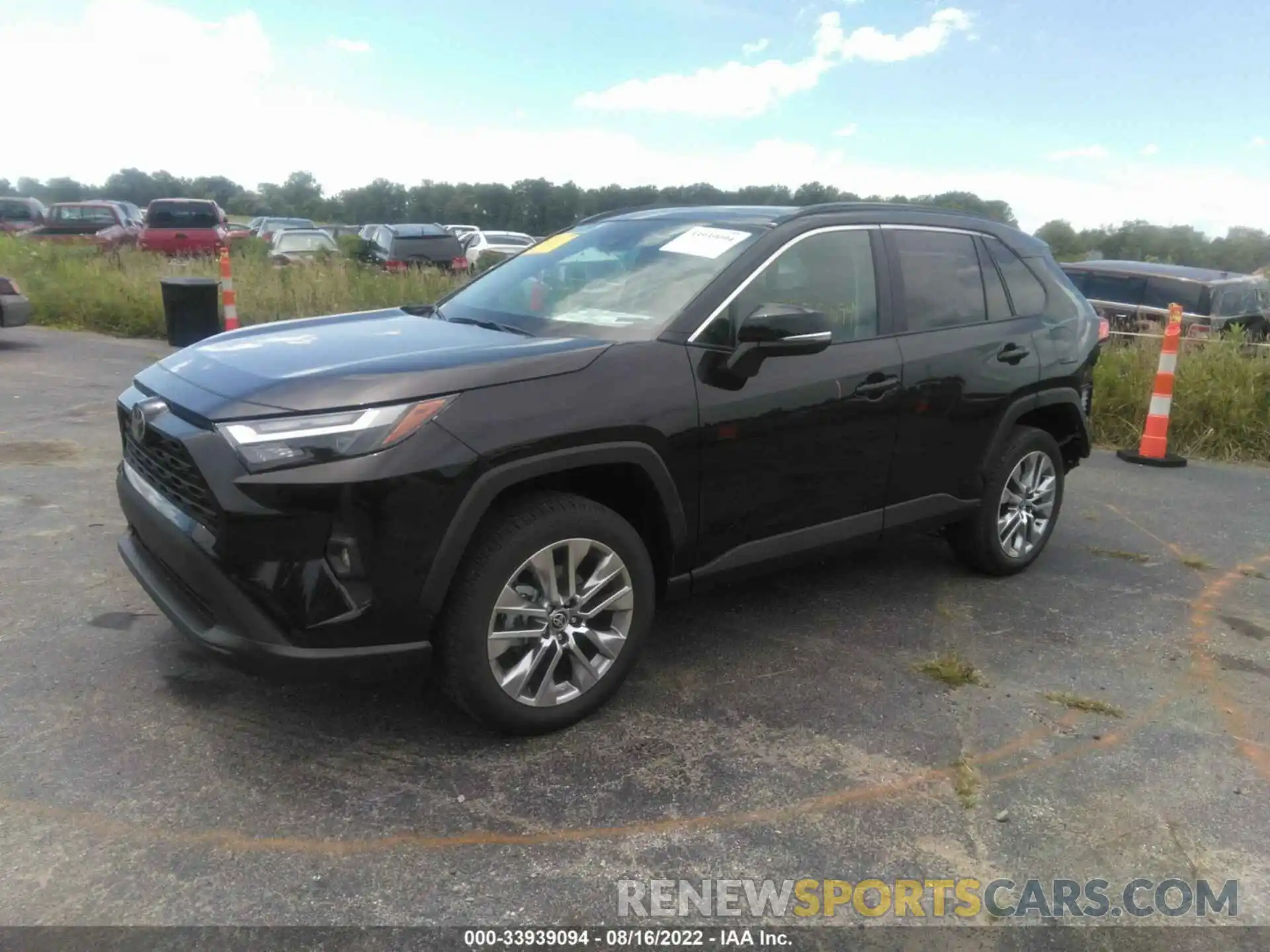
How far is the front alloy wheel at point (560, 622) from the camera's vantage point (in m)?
3.06

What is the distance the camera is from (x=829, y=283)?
4.01 meters

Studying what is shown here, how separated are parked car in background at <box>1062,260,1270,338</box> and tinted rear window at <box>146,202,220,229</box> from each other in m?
17.8

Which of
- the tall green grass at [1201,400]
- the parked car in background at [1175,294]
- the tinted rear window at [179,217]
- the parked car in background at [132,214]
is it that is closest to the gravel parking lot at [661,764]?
the tall green grass at [1201,400]

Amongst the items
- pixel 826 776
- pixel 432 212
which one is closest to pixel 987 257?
pixel 826 776

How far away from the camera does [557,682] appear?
3.28 m

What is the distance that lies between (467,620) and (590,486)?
0.68 m

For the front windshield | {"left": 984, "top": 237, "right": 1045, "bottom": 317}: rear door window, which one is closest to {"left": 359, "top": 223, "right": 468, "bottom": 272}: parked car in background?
the front windshield

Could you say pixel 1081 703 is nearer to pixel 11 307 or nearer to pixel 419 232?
pixel 11 307

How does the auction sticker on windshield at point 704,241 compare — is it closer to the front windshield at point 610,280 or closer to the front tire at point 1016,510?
the front windshield at point 610,280

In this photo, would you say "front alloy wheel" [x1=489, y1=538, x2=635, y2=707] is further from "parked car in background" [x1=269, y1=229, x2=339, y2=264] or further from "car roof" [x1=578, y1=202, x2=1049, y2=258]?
"parked car in background" [x1=269, y1=229, x2=339, y2=264]

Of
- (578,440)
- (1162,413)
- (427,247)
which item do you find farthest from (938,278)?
(427,247)

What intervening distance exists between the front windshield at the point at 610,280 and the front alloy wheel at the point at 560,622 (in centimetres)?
83

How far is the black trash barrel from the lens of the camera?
11055 millimetres

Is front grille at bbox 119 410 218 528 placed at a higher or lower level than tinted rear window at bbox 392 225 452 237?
lower
